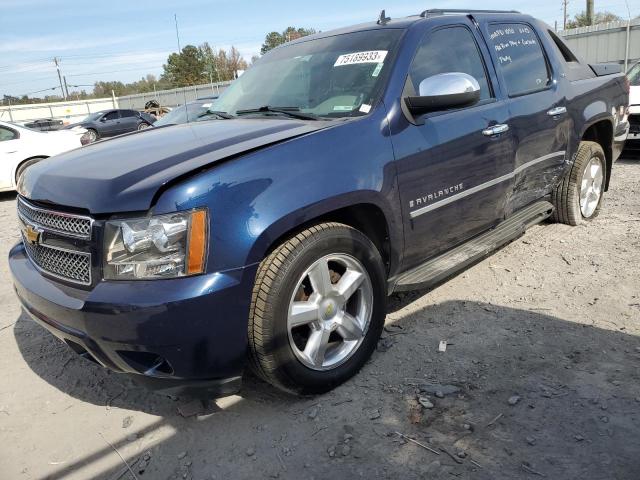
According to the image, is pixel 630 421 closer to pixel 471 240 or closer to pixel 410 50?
pixel 471 240

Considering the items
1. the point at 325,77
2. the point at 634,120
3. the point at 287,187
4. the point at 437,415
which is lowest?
the point at 437,415

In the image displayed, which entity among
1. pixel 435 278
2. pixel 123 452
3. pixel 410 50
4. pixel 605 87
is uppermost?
pixel 410 50

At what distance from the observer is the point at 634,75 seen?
8688 millimetres

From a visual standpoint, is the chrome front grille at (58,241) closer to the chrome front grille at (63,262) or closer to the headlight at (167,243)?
the chrome front grille at (63,262)

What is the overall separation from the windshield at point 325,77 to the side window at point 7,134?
723cm

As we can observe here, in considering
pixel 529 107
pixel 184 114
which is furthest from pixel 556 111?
pixel 184 114

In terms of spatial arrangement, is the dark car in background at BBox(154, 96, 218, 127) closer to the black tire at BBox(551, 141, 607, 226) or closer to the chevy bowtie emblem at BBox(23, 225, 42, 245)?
the chevy bowtie emblem at BBox(23, 225, 42, 245)

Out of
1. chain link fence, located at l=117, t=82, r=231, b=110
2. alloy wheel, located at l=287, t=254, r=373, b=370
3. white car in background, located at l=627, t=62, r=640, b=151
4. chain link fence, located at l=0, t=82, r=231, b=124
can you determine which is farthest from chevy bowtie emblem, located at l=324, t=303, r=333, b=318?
chain link fence, located at l=0, t=82, r=231, b=124

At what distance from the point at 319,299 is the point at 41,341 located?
7.14 ft

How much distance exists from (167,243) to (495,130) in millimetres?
2306

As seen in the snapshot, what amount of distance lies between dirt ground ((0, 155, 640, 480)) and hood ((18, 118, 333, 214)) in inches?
44.7

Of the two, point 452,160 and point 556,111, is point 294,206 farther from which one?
point 556,111

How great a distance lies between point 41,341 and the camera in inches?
142

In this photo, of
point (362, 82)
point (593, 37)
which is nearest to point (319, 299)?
point (362, 82)
